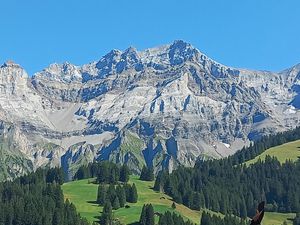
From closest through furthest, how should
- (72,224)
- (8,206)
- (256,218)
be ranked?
(256,218) → (72,224) → (8,206)

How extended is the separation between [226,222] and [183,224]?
15753mm

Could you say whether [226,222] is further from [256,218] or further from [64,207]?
[256,218]

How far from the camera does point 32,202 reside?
654 feet

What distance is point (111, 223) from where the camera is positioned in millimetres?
196375

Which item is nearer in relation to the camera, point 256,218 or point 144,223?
point 256,218

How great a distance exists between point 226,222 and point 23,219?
216ft

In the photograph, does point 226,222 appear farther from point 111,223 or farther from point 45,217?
point 45,217

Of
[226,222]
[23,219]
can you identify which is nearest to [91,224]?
[23,219]

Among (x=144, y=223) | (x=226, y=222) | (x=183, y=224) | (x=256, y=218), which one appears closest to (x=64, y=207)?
(x=144, y=223)

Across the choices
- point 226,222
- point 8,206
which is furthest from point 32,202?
point 226,222

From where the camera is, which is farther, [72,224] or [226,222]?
[226,222]

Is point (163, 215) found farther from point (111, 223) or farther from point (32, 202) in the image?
point (32, 202)

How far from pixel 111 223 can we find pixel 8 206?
3396cm

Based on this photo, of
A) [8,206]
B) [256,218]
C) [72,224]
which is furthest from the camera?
[8,206]
